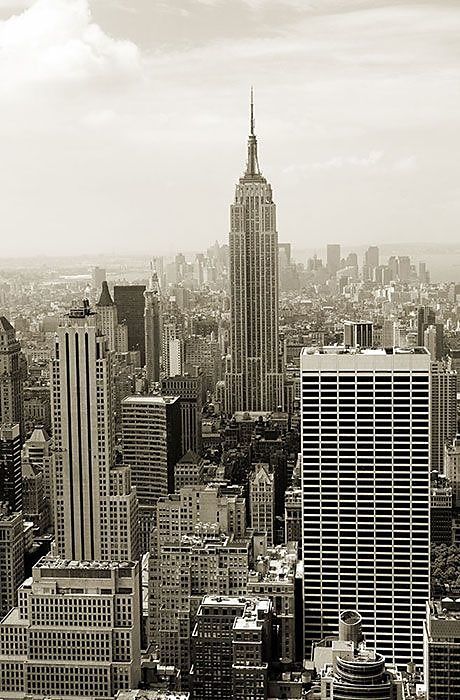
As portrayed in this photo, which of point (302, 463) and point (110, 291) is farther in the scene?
point (110, 291)

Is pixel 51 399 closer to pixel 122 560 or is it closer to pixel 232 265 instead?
pixel 122 560

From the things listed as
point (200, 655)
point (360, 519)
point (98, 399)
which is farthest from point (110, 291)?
point (200, 655)

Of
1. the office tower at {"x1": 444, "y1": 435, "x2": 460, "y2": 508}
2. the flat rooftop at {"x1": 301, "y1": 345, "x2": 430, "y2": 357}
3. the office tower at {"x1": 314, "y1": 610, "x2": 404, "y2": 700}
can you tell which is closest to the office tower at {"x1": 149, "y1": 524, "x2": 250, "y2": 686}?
the flat rooftop at {"x1": 301, "y1": 345, "x2": 430, "y2": 357}

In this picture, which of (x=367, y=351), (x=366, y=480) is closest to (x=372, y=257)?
(x=367, y=351)

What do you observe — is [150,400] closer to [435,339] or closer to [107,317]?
[107,317]

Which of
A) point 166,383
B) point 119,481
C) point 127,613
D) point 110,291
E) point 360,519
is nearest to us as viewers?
point 127,613

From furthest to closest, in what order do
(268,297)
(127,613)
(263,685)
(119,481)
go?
(268,297) < (119,481) < (127,613) < (263,685)

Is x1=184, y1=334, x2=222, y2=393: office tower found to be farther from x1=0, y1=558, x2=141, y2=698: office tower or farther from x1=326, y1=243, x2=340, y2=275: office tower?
x1=0, y1=558, x2=141, y2=698: office tower

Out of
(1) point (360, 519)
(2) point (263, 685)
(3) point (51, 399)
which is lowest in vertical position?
(2) point (263, 685)
